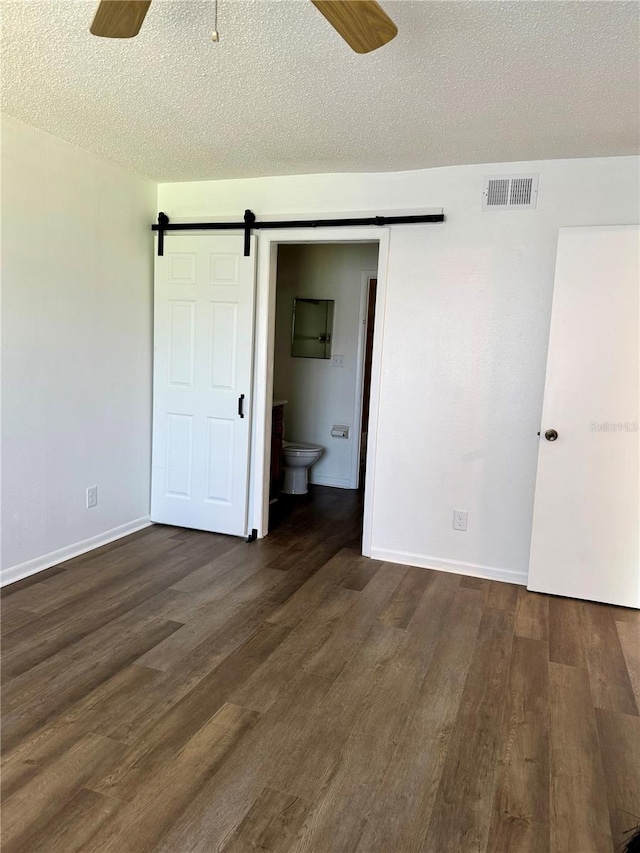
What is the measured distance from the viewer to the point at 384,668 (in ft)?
8.41

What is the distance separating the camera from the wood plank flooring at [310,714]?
67.2 inches

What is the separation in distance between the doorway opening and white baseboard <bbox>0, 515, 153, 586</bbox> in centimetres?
151

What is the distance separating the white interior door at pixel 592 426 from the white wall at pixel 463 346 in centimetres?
15

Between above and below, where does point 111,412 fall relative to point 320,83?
below

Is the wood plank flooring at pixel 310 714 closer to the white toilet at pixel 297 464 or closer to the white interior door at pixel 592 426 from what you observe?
the white interior door at pixel 592 426

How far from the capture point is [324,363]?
5.85m

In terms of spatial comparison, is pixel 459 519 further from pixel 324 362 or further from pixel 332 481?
pixel 324 362

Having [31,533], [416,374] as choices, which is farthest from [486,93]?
[31,533]

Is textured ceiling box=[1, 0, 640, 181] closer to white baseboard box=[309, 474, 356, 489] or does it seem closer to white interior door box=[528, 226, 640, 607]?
white interior door box=[528, 226, 640, 607]

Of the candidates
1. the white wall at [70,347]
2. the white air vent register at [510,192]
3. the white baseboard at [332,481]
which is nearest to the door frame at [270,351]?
the white air vent register at [510,192]

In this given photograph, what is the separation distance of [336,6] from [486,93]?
3.72 ft

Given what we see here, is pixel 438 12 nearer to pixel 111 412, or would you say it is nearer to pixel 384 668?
pixel 384 668

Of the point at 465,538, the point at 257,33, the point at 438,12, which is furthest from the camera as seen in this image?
→ the point at 465,538

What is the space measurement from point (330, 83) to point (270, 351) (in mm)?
1918
